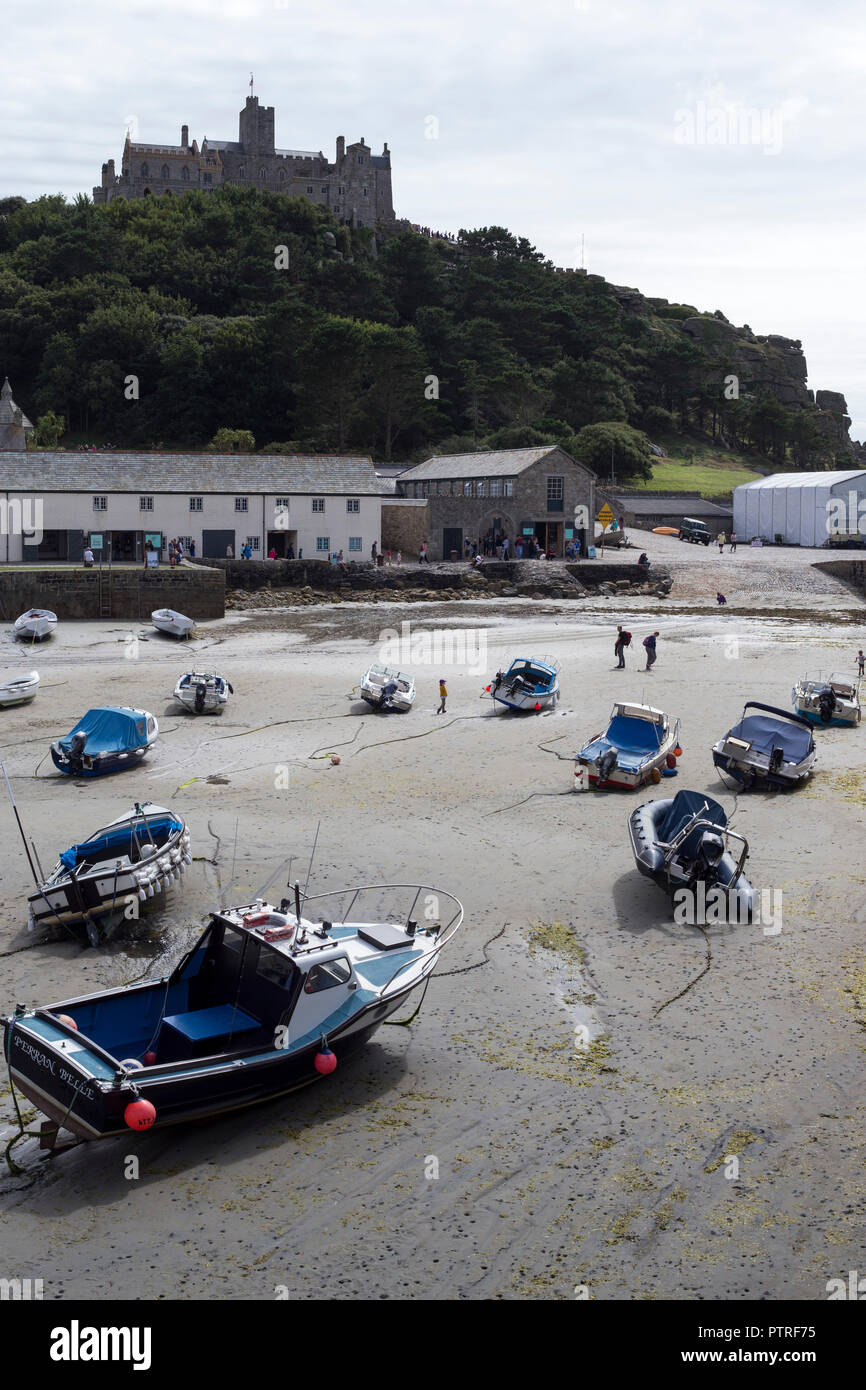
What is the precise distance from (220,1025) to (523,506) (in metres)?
45.5

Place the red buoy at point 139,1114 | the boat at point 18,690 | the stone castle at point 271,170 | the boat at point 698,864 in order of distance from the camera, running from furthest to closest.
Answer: the stone castle at point 271,170, the boat at point 18,690, the boat at point 698,864, the red buoy at point 139,1114

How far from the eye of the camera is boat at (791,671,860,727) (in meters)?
26.3

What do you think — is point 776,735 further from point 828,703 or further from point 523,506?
point 523,506

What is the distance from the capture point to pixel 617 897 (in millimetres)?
16234

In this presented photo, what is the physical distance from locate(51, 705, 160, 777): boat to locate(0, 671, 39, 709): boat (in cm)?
526

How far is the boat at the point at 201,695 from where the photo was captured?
26.6m

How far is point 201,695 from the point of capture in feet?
87.2

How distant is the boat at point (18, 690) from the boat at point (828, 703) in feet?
60.3

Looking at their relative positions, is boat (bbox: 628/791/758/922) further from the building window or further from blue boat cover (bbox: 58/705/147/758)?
the building window

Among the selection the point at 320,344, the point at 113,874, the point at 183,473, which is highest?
the point at 320,344

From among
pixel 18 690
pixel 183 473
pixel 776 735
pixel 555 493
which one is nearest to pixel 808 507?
pixel 555 493

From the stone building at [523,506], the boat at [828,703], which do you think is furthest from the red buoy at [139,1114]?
the stone building at [523,506]

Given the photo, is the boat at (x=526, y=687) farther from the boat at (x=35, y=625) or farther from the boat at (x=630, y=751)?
the boat at (x=35, y=625)
